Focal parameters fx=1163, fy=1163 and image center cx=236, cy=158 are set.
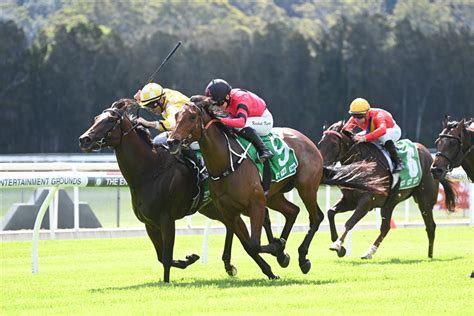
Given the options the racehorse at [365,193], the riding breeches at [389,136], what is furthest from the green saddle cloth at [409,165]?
the riding breeches at [389,136]

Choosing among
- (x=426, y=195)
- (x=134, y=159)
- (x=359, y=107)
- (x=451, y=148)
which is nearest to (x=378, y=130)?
(x=359, y=107)

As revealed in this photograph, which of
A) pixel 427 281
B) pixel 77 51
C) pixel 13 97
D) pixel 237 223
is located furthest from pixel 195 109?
pixel 77 51

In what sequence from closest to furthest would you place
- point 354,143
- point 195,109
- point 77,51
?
point 195,109, point 354,143, point 77,51

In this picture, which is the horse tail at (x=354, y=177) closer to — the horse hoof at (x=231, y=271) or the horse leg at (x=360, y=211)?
the horse leg at (x=360, y=211)

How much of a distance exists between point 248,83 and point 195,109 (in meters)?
49.4

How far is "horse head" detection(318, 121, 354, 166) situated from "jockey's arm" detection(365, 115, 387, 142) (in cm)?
22

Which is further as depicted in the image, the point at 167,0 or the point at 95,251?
the point at 167,0

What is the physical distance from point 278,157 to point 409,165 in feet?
10.3

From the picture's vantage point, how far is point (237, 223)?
8.97 metres

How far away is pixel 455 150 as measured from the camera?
1005 centimetres

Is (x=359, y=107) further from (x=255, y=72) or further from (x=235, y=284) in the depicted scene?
(x=255, y=72)

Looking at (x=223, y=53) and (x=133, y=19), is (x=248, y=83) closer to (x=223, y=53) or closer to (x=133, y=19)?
(x=223, y=53)

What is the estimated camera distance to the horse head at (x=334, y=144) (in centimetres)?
1155

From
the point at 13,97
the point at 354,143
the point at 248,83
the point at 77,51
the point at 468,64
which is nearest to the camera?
the point at 354,143
